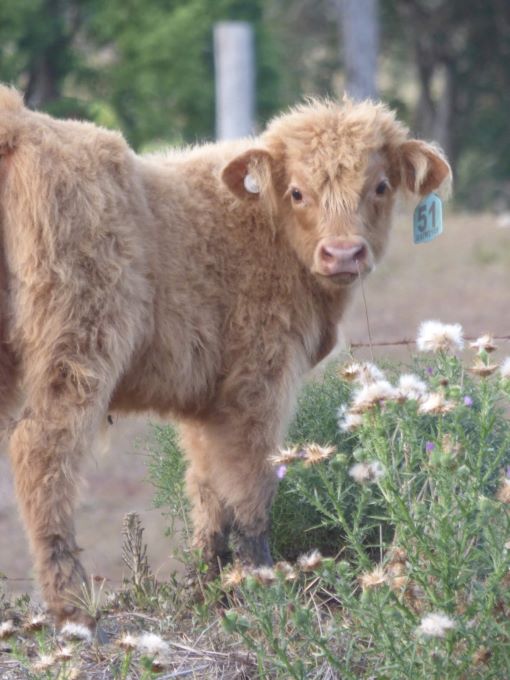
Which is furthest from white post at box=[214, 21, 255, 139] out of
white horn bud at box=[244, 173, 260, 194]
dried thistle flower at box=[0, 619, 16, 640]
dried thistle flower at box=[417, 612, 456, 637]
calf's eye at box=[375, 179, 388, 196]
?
dried thistle flower at box=[417, 612, 456, 637]

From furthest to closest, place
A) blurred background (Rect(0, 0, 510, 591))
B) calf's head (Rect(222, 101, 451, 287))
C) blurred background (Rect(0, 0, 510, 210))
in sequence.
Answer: blurred background (Rect(0, 0, 510, 210)) < blurred background (Rect(0, 0, 510, 591)) < calf's head (Rect(222, 101, 451, 287))

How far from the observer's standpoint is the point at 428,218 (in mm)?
5480

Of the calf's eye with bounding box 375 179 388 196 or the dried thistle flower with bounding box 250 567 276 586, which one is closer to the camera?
the dried thistle flower with bounding box 250 567 276 586

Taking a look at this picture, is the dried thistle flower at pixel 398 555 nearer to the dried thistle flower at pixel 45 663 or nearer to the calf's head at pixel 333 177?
the dried thistle flower at pixel 45 663

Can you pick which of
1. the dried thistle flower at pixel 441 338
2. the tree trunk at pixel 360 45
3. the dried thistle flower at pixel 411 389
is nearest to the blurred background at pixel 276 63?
the tree trunk at pixel 360 45

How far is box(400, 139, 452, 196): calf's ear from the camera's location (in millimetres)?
5336

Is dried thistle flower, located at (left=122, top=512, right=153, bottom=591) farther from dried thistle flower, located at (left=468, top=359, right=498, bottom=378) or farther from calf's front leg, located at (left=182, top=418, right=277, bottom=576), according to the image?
dried thistle flower, located at (left=468, top=359, right=498, bottom=378)

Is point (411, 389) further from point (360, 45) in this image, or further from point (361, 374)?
point (360, 45)

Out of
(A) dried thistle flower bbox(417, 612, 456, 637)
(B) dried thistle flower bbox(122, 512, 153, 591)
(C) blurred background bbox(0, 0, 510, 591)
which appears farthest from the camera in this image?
(C) blurred background bbox(0, 0, 510, 591)

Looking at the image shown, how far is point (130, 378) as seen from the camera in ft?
15.7

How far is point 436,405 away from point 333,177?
1.79 meters

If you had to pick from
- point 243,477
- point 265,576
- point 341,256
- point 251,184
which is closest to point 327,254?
point 341,256

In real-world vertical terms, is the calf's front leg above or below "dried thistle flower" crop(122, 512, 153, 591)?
above

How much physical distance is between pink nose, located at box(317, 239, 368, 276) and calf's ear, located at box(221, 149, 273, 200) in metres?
0.36
